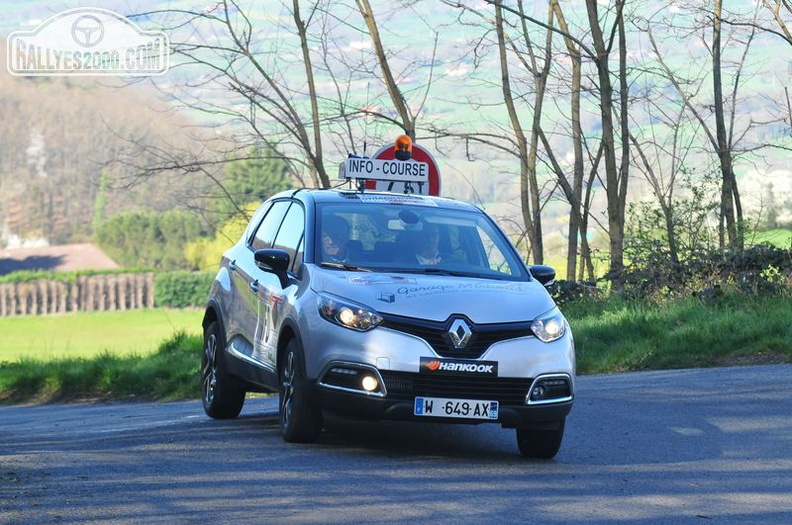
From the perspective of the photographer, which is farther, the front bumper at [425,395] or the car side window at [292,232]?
the car side window at [292,232]

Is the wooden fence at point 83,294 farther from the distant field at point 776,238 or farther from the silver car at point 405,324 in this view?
the silver car at point 405,324

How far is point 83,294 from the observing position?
144 metres

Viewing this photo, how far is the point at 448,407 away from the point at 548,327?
2.74ft

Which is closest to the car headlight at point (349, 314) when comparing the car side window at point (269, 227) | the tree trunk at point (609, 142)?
the car side window at point (269, 227)

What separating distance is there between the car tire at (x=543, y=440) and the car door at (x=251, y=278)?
7.40 feet

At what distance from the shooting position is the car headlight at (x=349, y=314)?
27.8ft

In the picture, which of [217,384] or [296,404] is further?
[217,384]

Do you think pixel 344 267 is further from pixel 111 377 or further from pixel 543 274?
pixel 111 377

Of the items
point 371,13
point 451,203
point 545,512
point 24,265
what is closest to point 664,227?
point 371,13

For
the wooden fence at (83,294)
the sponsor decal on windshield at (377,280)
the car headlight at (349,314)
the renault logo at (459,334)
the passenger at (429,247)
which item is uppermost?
the passenger at (429,247)

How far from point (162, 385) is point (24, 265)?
442 ft

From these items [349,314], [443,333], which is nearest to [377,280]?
[349,314]

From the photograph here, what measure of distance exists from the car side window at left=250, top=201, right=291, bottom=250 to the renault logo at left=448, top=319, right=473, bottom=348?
2663 mm

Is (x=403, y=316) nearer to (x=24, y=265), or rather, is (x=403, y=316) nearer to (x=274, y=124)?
(x=274, y=124)
